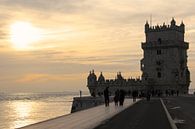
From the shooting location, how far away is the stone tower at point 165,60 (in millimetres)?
135750

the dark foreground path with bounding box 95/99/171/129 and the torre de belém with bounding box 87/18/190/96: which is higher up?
the torre de belém with bounding box 87/18/190/96

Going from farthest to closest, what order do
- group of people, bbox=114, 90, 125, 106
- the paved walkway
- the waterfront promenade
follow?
group of people, bbox=114, 90, 125, 106 < the paved walkway < the waterfront promenade

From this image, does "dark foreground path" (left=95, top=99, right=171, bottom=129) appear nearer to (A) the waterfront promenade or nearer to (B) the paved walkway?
(A) the waterfront promenade

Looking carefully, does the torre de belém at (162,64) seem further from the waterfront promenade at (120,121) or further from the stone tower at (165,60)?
the waterfront promenade at (120,121)

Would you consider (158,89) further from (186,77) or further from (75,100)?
(75,100)

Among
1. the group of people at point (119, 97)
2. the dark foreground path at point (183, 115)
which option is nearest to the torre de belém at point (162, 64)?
the group of people at point (119, 97)

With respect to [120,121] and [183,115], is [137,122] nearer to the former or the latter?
[120,121]

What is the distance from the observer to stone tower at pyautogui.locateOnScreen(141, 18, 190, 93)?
445 ft

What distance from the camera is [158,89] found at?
136 meters

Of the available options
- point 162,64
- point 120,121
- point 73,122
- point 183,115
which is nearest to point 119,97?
point 183,115

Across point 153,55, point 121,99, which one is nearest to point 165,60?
point 153,55

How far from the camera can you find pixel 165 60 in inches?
5408

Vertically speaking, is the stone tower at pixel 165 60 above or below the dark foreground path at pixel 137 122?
above

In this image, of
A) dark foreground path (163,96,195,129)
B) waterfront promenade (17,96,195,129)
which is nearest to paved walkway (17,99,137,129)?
waterfront promenade (17,96,195,129)
